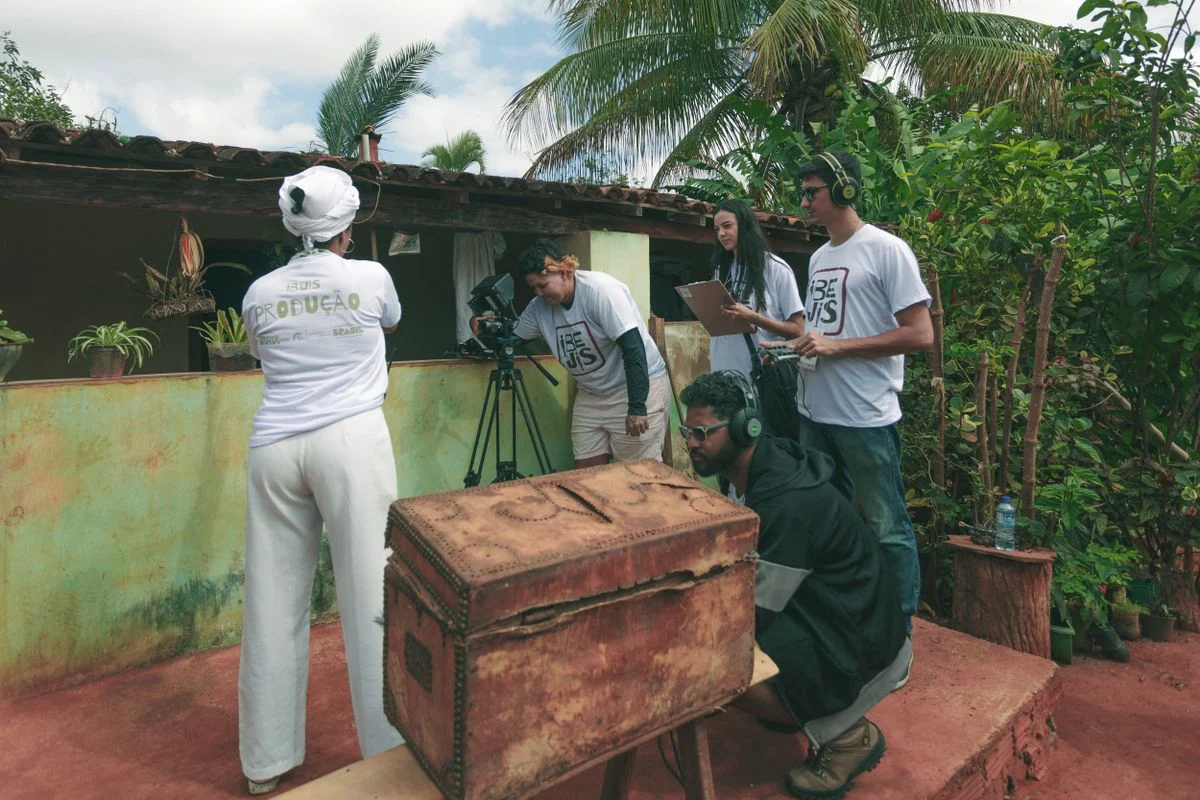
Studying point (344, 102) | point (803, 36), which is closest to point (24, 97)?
point (344, 102)

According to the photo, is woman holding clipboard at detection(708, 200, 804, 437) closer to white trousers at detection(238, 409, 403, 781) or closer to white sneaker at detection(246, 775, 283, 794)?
white trousers at detection(238, 409, 403, 781)

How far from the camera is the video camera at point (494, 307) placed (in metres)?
4.41

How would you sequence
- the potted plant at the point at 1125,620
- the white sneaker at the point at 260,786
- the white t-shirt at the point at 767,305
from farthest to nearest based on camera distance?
the potted plant at the point at 1125,620, the white t-shirt at the point at 767,305, the white sneaker at the point at 260,786

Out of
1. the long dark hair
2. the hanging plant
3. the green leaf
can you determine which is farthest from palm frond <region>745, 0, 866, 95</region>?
the hanging plant

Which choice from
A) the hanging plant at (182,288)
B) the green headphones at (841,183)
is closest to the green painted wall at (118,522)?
Answer: the hanging plant at (182,288)

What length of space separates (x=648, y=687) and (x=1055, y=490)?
10.5 feet

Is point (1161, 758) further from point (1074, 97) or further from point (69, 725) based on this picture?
point (69, 725)

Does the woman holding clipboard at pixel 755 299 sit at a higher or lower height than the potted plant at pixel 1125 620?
higher

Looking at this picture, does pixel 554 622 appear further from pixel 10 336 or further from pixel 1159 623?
pixel 1159 623

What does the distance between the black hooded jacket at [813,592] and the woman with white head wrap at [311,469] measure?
118cm

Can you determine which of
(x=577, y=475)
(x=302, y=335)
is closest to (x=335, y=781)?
(x=577, y=475)

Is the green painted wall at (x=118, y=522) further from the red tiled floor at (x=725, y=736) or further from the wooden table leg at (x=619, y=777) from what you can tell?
the wooden table leg at (x=619, y=777)

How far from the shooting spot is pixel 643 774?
8.26ft

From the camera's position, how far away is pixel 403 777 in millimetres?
1649
